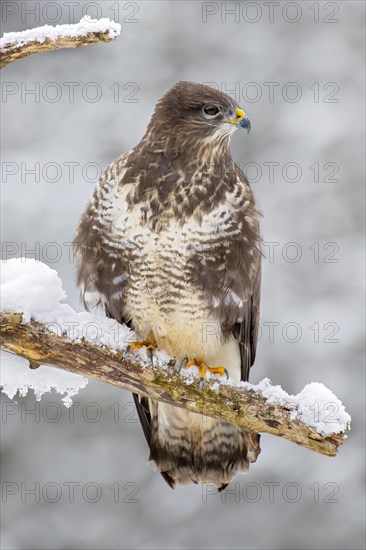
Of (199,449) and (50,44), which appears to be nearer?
(50,44)

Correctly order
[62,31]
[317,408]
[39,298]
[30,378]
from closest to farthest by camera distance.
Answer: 1. [62,31]
2. [317,408]
3. [39,298]
4. [30,378]

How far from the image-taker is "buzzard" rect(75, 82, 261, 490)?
5559 millimetres

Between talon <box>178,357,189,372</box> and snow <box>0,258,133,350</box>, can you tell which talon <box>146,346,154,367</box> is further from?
snow <box>0,258,133,350</box>

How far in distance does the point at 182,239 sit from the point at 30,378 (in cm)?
113

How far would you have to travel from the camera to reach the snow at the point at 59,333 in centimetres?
491

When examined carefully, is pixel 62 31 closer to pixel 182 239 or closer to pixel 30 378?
pixel 182 239

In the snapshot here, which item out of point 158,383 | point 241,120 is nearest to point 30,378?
point 158,383

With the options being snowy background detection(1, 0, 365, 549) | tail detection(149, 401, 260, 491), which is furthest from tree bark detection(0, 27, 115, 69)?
snowy background detection(1, 0, 365, 549)

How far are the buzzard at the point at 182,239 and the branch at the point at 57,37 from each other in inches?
46.5

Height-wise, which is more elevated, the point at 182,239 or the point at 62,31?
the point at 62,31

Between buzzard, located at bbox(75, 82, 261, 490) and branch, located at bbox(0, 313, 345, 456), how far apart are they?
0.77 ft

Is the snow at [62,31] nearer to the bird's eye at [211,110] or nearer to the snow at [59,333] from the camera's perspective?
the snow at [59,333]

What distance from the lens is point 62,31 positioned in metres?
4.56

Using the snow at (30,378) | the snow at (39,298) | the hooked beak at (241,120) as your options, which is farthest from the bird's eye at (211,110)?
the snow at (30,378)
